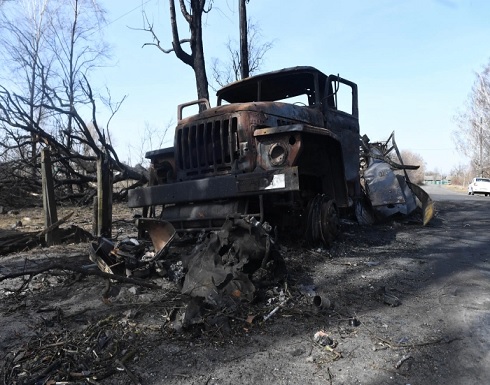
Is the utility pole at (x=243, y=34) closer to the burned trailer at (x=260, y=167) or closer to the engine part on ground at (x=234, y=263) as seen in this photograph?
the burned trailer at (x=260, y=167)

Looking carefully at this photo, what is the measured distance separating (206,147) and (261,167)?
0.89 m

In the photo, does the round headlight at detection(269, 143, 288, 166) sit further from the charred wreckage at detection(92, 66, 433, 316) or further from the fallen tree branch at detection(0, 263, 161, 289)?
the fallen tree branch at detection(0, 263, 161, 289)

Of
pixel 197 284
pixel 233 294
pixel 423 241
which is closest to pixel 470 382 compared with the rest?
pixel 233 294

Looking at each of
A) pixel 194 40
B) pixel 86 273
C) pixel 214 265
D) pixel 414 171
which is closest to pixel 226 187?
pixel 214 265

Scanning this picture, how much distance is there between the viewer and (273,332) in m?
2.77

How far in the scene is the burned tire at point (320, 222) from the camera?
5086 mm

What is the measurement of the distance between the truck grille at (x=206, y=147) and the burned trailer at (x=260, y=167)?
0.01 meters

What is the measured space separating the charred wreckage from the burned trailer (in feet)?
0.04

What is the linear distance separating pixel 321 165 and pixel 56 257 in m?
3.78

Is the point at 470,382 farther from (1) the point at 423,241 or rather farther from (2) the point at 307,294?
(1) the point at 423,241

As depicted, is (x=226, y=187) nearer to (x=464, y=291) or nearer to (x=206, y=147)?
(x=206, y=147)

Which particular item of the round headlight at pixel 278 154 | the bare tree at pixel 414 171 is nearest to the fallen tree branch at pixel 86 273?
the round headlight at pixel 278 154

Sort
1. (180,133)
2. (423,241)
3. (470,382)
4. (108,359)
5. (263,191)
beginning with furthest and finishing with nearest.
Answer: (423,241), (180,133), (263,191), (108,359), (470,382)

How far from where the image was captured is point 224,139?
16.3ft
